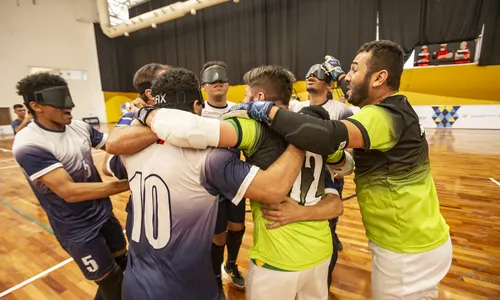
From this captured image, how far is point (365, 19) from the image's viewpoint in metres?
10.2

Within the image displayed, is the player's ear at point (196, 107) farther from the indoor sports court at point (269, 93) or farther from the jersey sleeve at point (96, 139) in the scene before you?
the jersey sleeve at point (96, 139)

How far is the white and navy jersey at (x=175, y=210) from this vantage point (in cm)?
106

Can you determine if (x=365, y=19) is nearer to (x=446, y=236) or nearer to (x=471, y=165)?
(x=471, y=165)

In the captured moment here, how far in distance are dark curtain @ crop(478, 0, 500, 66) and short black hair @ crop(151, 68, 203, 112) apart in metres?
11.4

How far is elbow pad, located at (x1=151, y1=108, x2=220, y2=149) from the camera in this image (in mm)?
979

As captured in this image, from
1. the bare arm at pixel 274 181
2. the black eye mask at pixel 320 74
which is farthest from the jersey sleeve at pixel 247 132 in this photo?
the black eye mask at pixel 320 74

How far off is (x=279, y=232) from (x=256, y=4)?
13.3 metres

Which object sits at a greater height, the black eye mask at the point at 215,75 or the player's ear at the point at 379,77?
the black eye mask at the point at 215,75

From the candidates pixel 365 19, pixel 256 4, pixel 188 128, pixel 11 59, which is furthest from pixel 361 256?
pixel 11 59

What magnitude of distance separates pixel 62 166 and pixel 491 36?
12119 millimetres

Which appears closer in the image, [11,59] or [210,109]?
[210,109]

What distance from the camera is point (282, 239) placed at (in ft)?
3.94

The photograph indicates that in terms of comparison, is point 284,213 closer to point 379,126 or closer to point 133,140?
point 379,126

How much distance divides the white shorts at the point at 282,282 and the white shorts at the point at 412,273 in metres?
0.36
